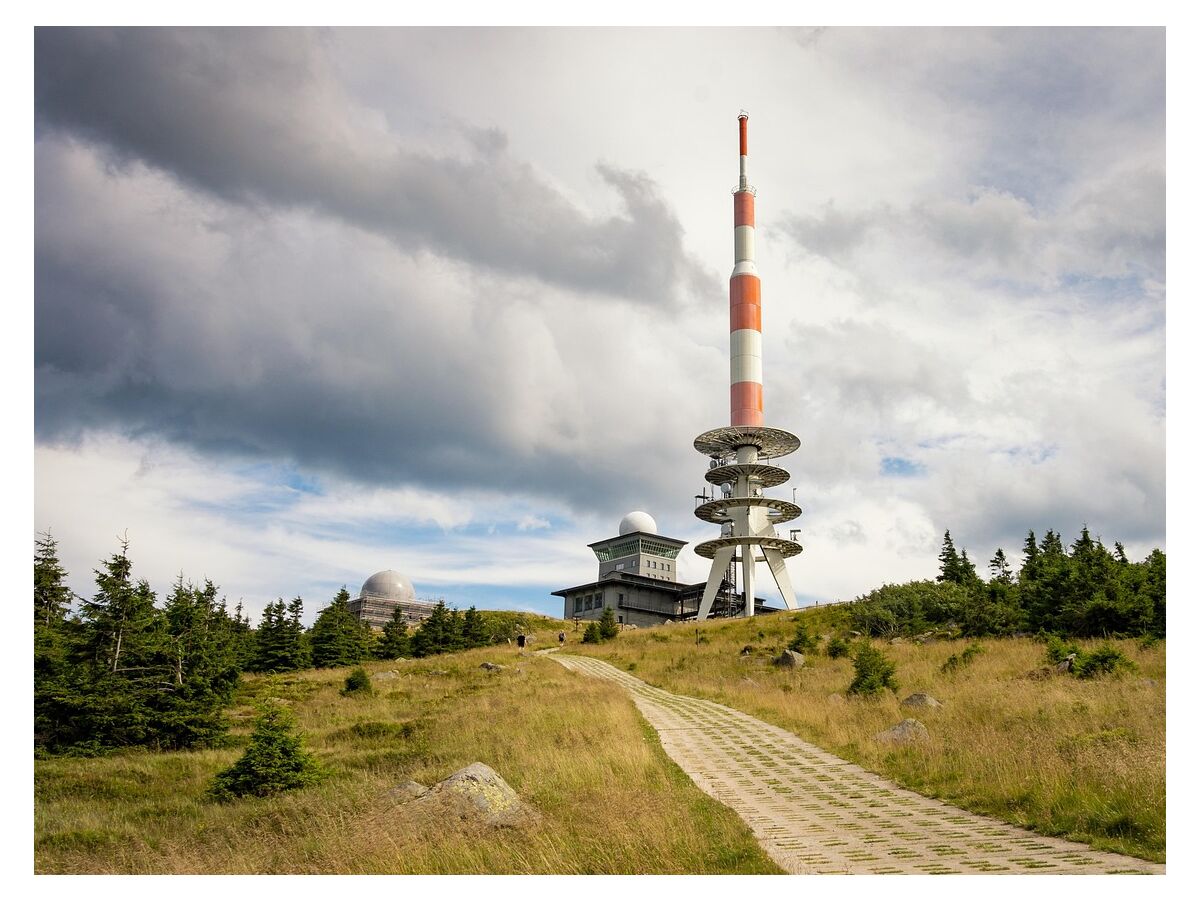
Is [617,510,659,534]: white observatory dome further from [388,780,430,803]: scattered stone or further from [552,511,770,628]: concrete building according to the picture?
[388,780,430,803]: scattered stone

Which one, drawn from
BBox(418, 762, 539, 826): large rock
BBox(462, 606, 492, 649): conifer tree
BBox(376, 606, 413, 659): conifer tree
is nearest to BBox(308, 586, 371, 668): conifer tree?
BBox(376, 606, 413, 659): conifer tree

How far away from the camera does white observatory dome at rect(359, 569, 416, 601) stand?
11344 cm

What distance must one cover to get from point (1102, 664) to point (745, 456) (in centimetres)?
5513

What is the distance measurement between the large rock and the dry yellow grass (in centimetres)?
27

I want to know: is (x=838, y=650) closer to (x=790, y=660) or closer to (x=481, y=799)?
(x=790, y=660)

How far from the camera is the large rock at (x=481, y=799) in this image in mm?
11766

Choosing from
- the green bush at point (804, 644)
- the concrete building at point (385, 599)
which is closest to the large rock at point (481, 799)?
the green bush at point (804, 644)

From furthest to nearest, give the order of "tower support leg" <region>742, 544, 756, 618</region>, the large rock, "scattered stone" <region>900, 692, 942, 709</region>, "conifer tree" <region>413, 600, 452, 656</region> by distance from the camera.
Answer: "tower support leg" <region>742, 544, 756, 618</region> → "conifer tree" <region>413, 600, 452, 656</region> → "scattered stone" <region>900, 692, 942, 709</region> → the large rock

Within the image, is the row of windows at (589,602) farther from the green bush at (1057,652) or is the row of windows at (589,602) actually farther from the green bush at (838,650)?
the green bush at (1057,652)

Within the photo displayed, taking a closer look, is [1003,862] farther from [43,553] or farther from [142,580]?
[43,553]

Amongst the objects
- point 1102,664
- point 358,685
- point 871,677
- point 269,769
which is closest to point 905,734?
point 871,677

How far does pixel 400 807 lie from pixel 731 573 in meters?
76.8

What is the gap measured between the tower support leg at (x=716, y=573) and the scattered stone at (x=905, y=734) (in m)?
61.4

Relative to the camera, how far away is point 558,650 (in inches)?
2437
